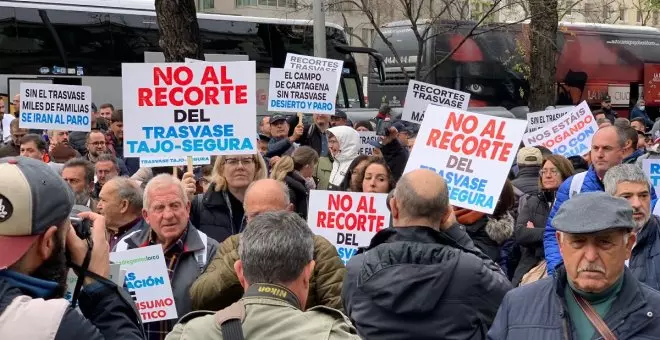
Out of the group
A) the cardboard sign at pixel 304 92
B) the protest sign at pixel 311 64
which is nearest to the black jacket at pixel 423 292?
the cardboard sign at pixel 304 92

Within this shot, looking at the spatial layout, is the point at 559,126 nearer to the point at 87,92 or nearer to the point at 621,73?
the point at 87,92

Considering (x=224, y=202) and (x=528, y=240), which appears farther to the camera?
(x=528, y=240)

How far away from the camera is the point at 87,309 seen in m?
2.84

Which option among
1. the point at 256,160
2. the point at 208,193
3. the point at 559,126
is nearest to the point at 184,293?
the point at 208,193

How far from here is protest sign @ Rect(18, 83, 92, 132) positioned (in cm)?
1213

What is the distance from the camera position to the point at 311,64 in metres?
14.0

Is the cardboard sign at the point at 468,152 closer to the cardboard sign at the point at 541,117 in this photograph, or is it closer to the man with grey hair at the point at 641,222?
the man with grey hair at the point at 641,222

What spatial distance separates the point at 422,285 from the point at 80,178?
181 inches

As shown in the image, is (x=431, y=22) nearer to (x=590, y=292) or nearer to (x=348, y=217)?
(x=348, y=217)

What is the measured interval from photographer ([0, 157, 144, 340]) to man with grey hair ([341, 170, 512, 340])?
149 centimetres

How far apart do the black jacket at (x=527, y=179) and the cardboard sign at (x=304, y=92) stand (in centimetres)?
415

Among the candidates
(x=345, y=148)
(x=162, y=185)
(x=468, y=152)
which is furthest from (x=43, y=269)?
(x=345, y=148)

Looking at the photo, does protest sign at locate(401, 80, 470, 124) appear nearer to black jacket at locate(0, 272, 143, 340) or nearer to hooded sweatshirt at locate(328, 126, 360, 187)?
hooded sweatshirt at locate(328, 126, 360, 187)

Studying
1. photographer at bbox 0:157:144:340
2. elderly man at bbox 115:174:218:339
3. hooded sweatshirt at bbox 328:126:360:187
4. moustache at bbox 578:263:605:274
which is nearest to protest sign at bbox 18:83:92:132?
hooded sweatshirt at bbox 328:126:360:187
